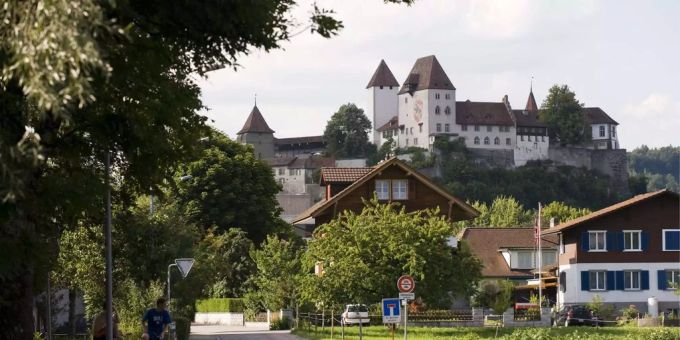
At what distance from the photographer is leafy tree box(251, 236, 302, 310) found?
6731cm

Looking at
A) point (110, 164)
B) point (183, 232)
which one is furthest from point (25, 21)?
point (183, 232)

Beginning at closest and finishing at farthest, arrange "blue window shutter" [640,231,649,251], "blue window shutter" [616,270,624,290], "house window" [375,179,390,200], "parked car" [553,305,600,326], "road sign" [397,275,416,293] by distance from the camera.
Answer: "road sign" [397,275,416,293]
"parked car" [553,305,600,326]
"house window" [375,179,390,200]
"blue window shutter" [616,270,624,290]
"blue window shutter" [640,231,649,251]

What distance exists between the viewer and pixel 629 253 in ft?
269

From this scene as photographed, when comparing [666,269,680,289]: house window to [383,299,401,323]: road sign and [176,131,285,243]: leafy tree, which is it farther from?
[383,299,401,323]: road sign

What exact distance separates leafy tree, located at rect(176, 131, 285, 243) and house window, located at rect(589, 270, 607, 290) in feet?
68.1

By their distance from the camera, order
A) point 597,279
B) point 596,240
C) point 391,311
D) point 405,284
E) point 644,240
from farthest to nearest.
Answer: point 596,240
point 644,240
point 597,279
point 405,284
point 391,311

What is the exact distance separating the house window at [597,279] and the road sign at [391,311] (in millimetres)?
47114

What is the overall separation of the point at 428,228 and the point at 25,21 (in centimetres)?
4419

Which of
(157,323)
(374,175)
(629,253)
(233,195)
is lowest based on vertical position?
(157,323)

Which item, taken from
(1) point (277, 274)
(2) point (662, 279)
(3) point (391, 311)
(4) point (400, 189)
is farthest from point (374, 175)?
(3) point (391, 311)

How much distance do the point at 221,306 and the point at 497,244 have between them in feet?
90.0

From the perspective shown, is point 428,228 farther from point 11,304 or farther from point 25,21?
point 25,21

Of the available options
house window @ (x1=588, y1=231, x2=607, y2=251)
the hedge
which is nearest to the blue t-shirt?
the hedge

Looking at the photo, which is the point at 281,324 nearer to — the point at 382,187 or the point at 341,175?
the point at 382,187
